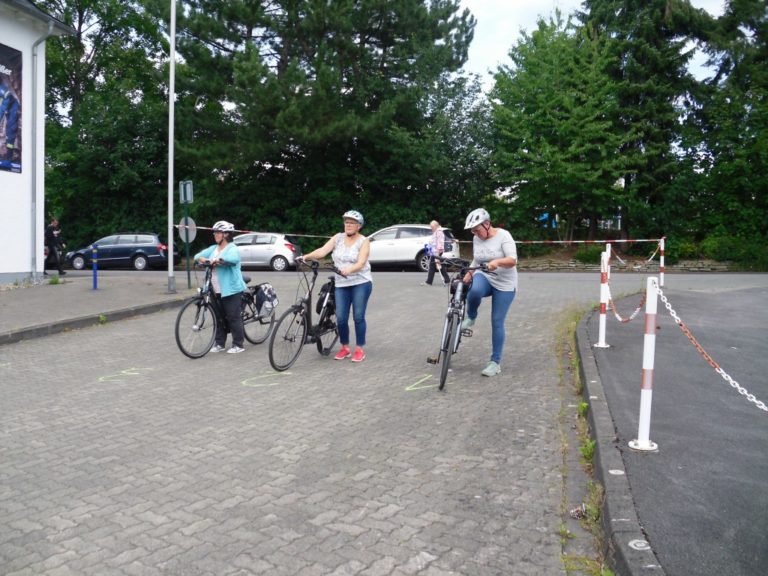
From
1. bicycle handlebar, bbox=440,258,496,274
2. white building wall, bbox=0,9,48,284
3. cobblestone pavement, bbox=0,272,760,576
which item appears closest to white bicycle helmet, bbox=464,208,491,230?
bicycle handlebar, bbox=440,258,496,274

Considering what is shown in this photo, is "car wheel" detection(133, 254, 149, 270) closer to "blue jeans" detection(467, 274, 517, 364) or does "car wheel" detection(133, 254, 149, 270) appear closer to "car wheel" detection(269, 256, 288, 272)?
"car wheel" detection(269, 256, 288, 272)

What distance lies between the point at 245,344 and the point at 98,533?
6.26 metres

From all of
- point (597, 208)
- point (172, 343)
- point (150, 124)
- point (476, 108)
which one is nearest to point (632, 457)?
point (172, 343)

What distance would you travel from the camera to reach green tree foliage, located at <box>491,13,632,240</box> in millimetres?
28047

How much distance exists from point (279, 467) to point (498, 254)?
3715 mm

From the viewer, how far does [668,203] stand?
2870cm

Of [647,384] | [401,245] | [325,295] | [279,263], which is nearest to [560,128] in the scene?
[401,245]

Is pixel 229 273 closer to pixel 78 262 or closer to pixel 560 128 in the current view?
pixel 560 128

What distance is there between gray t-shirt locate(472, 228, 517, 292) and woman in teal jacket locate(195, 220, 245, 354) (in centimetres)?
318

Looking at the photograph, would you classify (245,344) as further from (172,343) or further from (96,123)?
(96,123)

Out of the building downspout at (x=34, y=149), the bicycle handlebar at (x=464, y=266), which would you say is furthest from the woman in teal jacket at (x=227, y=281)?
the building downspout at (x=34, y=149)

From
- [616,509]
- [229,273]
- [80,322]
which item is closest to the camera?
[616,509]

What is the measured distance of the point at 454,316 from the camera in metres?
7.24

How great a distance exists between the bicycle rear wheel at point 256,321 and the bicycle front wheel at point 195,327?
63 centimetres
